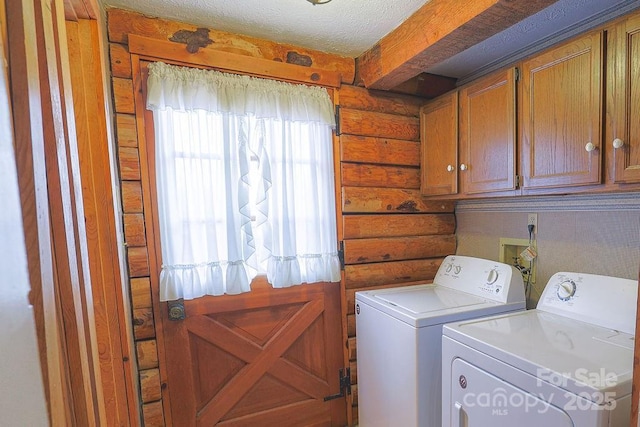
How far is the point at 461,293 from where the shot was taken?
173 centimetres

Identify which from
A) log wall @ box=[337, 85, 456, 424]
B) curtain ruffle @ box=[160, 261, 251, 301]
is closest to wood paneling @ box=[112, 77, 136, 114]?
curtain ruffle @ box=[160, 261, 251, 301]

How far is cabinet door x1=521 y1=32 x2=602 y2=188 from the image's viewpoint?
1.16 meters

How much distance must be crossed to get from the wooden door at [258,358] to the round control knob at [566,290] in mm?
1160

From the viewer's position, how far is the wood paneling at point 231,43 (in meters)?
1.41

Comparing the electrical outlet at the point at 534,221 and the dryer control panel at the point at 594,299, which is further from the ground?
the electrical outlet at the point at 534,221

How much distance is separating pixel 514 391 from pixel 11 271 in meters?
1.30

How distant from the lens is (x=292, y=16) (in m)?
1.44

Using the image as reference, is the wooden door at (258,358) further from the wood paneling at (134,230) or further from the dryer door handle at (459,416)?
the dryer door handle at (459,416)

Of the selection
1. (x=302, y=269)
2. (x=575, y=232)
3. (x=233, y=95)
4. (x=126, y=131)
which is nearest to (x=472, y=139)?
(x=575, y=232)

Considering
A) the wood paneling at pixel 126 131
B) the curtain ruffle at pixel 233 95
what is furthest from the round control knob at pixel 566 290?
the wood paneling at pixel 126 131

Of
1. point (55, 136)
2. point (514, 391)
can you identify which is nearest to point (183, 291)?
point (55, 136)

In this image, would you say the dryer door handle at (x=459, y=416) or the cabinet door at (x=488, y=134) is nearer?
the dryer door handle at (x=459, y=416)

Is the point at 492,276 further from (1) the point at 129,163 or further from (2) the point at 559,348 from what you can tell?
(1) the point at 129,163

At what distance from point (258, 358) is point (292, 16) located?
6.12 feet
